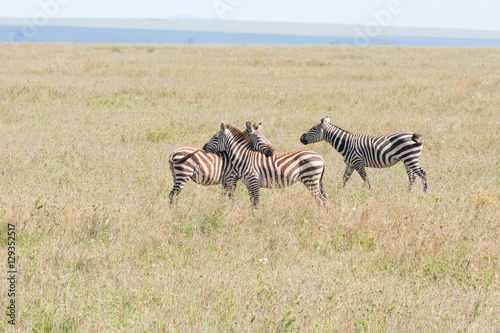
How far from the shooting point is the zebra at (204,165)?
7.81 metres

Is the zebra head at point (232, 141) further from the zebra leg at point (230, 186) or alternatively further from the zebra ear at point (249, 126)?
the zebra leg at point (230, 186)

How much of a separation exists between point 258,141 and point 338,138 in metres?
2.28

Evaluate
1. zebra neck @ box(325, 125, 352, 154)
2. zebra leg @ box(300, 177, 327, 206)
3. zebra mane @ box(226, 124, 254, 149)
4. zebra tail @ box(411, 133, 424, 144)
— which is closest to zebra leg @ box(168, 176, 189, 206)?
zebra mane @ box(226, 124, 254, 149)

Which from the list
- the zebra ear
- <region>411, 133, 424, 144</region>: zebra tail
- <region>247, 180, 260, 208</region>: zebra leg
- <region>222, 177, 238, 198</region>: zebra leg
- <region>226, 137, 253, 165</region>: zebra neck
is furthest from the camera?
<region>411, 133, 424, 144</region>: zebra tail

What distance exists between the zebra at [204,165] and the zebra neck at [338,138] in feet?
6.77

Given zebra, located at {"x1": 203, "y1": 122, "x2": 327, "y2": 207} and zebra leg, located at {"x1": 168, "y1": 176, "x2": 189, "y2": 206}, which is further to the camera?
zebra leg, located at {"x1": 168, "y1": 176, "x2": 189, "y2": 206}

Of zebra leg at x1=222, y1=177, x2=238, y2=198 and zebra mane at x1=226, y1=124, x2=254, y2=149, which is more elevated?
zebra mane at x1=226, y1=124, x2=254, y2=149

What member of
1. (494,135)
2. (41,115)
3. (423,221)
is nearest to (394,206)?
(423,221)

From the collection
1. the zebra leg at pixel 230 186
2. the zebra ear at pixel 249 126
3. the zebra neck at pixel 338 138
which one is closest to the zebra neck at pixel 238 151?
the zebra ear at pixel 249 126

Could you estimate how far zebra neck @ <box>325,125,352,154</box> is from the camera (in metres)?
9.50

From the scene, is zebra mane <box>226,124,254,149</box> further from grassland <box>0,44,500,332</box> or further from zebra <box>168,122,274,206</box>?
grassland <box>0,44,500,332</box>

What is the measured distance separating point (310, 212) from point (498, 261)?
2.51 metres

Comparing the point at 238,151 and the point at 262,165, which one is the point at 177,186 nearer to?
the point at 238,151

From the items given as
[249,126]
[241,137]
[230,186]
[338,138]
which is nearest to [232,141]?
[241,137]
